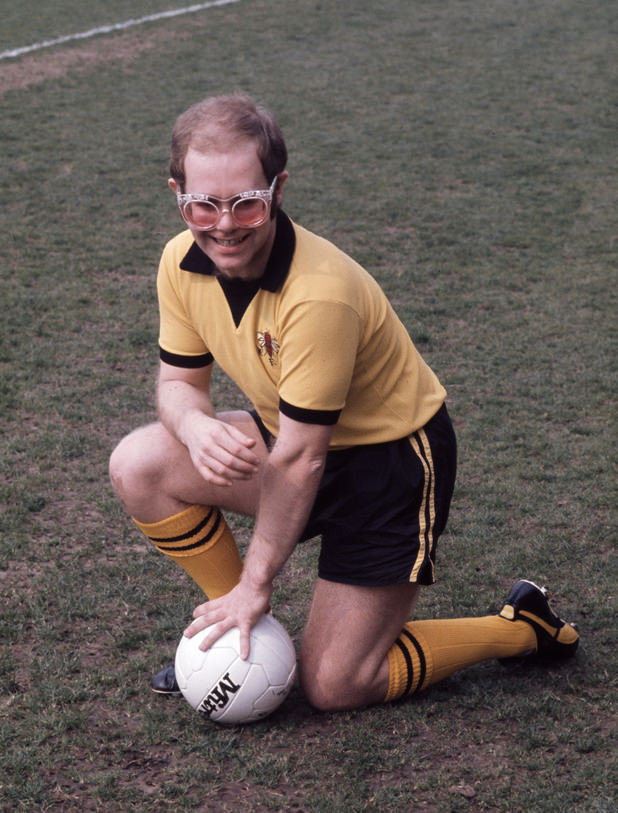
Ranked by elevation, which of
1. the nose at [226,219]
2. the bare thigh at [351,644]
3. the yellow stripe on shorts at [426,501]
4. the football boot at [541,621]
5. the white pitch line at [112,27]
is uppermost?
the nose at [226,219]

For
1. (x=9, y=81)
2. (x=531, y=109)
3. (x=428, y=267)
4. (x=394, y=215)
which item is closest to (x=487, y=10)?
(x=531, y=109)

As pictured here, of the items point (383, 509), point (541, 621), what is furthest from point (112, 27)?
point (541, 621)

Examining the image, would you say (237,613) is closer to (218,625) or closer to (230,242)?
(218,625)

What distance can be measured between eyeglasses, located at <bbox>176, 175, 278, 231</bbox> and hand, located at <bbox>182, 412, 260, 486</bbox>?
0.52 metres

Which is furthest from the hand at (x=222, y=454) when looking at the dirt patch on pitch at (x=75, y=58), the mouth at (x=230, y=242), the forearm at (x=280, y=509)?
the dirt patch on pitch at (x=75, y=58)

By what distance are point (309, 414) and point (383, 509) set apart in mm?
506

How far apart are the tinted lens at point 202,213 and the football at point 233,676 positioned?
1.11 meters

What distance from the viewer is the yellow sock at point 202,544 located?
3.08 m

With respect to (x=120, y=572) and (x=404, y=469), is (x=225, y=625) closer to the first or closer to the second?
(x=404, y=469)

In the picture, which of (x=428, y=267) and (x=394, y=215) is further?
(x=394, y=215)

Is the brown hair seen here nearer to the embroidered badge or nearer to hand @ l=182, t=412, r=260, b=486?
the embroidered badge

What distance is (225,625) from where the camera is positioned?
2.82m

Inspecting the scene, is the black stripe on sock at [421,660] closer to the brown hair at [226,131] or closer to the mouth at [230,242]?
the mouth at [230,242]

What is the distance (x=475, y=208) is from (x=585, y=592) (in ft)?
15.1
